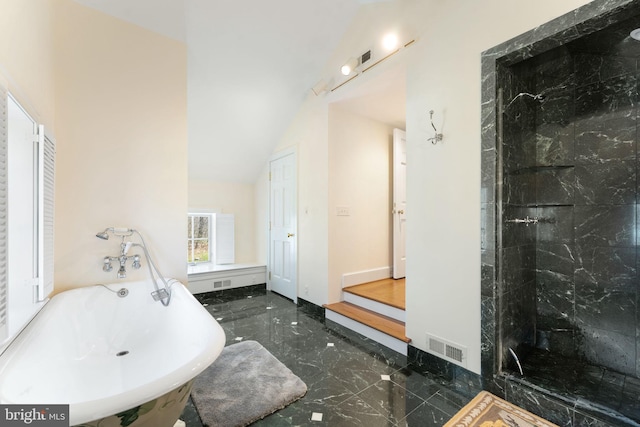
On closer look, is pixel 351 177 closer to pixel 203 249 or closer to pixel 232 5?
pixel 232 5

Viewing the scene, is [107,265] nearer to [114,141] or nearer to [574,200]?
[114,141]

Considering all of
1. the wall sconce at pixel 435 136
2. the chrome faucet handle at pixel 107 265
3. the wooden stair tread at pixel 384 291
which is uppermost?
the wall sconce at pixel 435 136

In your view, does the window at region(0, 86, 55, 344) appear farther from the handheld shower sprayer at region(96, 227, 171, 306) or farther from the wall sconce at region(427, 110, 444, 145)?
the wall sconce at region(427, 110, 444, 145)

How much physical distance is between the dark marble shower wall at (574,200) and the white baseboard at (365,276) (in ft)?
5.82

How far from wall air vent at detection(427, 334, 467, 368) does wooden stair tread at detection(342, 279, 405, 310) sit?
515 millimetres

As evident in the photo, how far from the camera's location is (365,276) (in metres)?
3.62

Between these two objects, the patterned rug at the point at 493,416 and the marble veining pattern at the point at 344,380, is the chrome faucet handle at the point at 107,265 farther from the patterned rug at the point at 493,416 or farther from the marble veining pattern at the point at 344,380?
the patterned rug at the point at 493,416

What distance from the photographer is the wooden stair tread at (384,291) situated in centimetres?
286

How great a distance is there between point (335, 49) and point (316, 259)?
8.19 feet

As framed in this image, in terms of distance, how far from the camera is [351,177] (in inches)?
139

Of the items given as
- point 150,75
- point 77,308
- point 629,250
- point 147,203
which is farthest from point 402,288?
point 150,75

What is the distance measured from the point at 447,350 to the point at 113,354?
2447mm

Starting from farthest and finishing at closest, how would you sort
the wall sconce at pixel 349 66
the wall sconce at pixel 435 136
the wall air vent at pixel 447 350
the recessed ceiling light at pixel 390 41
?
the wall sconce at pixel 349 66, the recessed ceiling light at pixel 390 41, the wall sconce at pixel 435 136, the wall air vent at pixel 447 350

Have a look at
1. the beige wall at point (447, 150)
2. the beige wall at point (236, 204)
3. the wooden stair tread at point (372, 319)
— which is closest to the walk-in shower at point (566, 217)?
the beige wall at point (447, 150)
